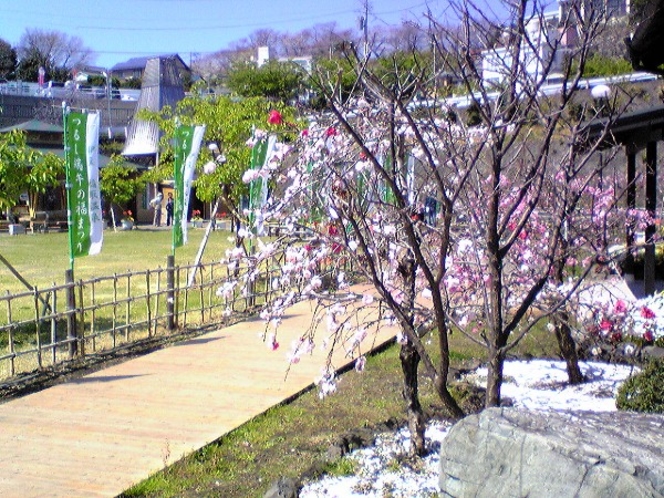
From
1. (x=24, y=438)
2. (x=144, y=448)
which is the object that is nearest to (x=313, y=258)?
(x=144, y=448)

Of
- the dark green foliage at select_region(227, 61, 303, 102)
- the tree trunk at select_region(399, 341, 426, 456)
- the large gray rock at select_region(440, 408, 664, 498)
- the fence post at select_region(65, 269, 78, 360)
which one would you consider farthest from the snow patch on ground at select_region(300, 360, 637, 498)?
the dark green foliage at select_region(227, 61, 303, 102)

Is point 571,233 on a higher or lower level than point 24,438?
higher

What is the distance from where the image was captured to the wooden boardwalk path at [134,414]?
5.59m

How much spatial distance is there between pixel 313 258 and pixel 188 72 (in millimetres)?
59733

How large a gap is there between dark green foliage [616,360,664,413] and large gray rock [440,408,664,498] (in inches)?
64.6

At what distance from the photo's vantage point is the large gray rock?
319 cm

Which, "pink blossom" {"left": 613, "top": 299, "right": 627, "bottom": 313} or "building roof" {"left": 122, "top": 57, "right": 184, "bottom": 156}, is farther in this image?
"building roof" {"left": 122, "top": 57, "right": 184, "bottom": 156}

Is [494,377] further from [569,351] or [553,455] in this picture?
[569,351]

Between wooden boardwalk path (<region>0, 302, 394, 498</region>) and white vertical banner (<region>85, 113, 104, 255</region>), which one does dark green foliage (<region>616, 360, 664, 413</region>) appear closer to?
wooden boardwalk path (<region>0, 302, 394, 498</region>)

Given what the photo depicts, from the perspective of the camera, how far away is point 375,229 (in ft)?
19.4

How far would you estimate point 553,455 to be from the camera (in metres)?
3.35

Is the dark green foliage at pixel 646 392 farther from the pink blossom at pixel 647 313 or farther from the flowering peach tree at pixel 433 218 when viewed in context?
the pink blossom at pixel 647 313

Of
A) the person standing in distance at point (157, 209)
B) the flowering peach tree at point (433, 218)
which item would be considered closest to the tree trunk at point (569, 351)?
the flowering peach tree at point (433, 218)

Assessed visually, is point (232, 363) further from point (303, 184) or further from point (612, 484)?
point (612, 484)
